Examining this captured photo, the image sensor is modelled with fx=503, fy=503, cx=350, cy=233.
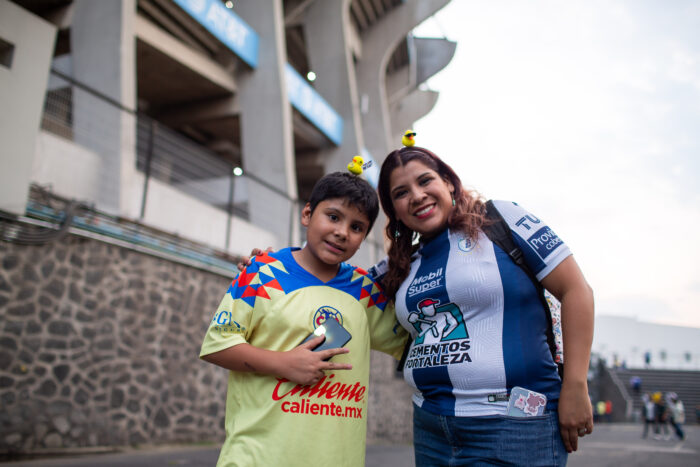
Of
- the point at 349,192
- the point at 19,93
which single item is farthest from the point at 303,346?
the point at 19,93

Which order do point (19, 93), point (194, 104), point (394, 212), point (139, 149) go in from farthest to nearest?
point (194, 104), point (139, 149), point (19, 93), point (394, 212)

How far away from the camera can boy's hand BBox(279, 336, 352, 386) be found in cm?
182

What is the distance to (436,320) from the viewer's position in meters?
1.97

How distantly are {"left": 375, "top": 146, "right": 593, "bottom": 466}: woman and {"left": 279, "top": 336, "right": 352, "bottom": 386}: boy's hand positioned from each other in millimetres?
365

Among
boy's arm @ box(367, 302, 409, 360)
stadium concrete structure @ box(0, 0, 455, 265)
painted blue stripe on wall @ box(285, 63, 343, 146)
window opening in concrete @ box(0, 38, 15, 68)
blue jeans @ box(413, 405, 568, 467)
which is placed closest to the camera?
blue jeans @ box(413, 405, 568, 467)

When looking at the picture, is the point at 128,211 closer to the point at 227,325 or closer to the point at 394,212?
the point at 394,212

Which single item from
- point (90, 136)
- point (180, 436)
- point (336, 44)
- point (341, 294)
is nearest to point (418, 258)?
point (341, 294)

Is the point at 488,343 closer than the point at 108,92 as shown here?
Yes

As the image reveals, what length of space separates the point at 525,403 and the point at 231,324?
3.61ft

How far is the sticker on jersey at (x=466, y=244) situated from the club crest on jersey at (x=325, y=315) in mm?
561

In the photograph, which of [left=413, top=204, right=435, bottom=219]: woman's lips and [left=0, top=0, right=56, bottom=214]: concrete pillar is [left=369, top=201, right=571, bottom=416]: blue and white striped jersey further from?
[left=0, top=0, right=56, bottom=214]: concrete pillar

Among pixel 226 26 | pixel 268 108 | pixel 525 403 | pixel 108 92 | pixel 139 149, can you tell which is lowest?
pixel 525 403

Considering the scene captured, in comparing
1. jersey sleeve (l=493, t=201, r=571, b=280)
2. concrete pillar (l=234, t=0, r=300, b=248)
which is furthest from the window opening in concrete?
concrete pillar (l=234, t=0, r=300, b=248)

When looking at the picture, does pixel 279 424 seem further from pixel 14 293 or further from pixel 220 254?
pixel 220 254
